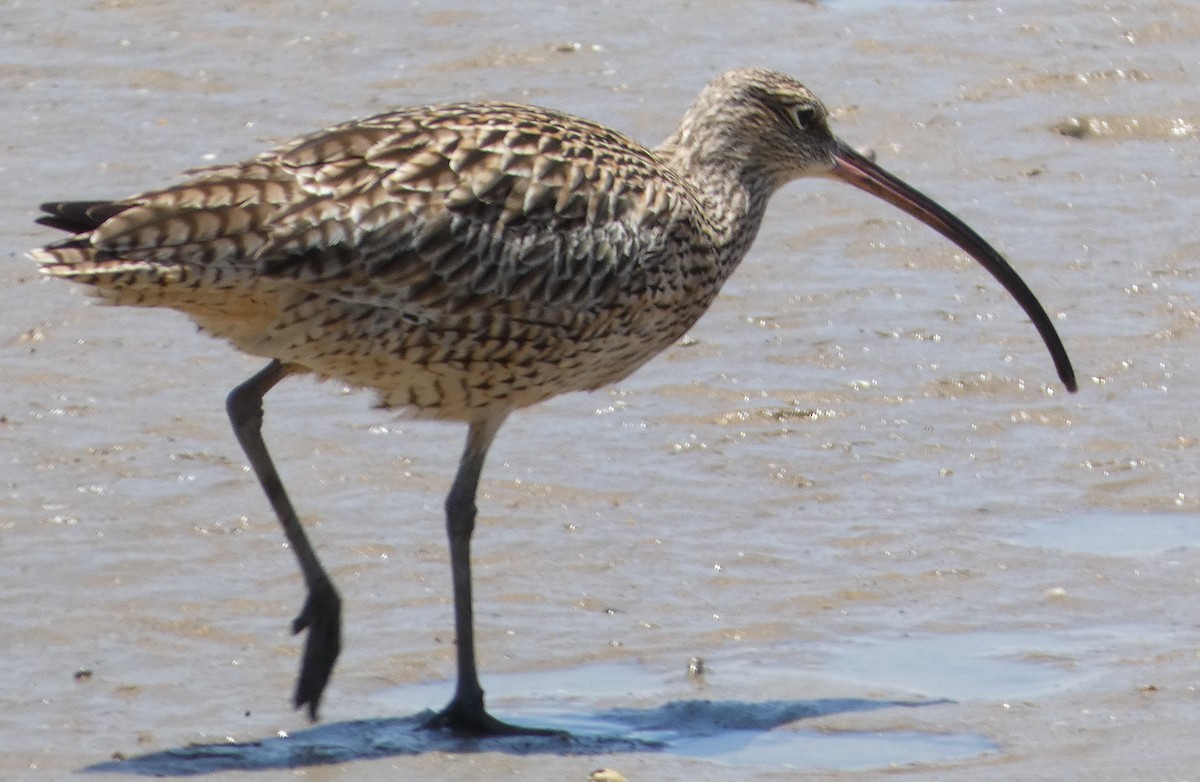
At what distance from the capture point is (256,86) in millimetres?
11422

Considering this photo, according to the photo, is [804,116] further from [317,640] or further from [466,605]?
[317,640]

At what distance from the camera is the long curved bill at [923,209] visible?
24.9ft

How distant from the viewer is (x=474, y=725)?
622 cm

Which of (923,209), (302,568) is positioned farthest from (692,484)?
(302,568)

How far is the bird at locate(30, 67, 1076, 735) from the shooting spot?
591 centimetres

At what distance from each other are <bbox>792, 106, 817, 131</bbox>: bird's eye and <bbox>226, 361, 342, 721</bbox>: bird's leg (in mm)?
1787

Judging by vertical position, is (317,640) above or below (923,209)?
below

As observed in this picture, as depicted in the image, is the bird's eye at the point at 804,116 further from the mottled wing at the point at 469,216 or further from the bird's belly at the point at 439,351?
the bird's belly at the point at 439,351

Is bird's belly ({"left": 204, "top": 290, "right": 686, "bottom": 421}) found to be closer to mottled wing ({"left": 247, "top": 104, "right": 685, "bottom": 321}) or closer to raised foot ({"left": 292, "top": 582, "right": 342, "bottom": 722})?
mottled wing ({"left": 247, "top": 104, "right": 685, "bottom": 321})

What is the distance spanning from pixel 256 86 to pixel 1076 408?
4.58m

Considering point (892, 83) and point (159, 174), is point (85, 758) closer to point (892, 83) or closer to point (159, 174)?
point (159, 174)

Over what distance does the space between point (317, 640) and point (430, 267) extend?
3.32ft

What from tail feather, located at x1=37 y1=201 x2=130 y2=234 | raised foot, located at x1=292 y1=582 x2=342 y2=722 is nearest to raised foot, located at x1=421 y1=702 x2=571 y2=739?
raised foot, located at x1=292 y1=582 x2=342 y2=722

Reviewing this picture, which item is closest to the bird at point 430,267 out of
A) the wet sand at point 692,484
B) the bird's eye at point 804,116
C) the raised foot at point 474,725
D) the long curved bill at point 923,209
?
the raised foot at point 474,725
